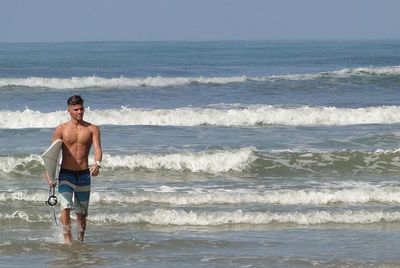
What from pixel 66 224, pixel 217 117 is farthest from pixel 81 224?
pixel 217 117

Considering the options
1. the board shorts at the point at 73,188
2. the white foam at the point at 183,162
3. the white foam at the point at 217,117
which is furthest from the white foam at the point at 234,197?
the white foam at the point at 217,117

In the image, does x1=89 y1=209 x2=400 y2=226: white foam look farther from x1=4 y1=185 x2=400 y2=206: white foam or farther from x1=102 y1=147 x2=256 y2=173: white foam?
x1=102 y1=147 x2=256 y2=173: white foam

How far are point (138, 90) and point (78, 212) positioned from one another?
71.8ft

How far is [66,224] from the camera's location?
9.80 metres

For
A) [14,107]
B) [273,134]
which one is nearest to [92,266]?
[273,134]

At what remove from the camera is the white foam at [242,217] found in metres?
11.4

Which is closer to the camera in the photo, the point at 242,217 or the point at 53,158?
the point at 53,158

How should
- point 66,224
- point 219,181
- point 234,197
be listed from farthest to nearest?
point 219,181, point 234,197, point 66,224

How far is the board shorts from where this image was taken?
965 centimetres

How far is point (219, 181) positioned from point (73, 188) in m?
5.26

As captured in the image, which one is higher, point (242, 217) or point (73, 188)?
point (73, 188)

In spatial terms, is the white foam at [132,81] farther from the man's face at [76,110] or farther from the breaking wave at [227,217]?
the man's face at [76,110]

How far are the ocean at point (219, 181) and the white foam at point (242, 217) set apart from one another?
1 cm

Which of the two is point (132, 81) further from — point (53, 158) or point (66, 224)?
point (53, 158)
